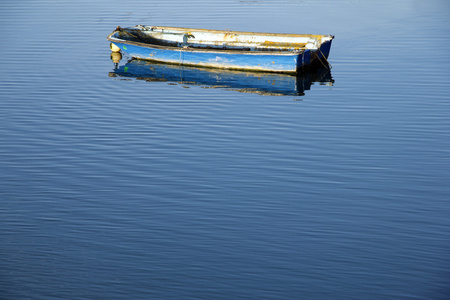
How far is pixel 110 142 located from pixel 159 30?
579 inches

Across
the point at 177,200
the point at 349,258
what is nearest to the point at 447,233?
the point at 349,258

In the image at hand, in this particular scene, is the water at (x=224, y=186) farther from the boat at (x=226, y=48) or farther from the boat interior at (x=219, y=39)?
the boat interior at (x=219, y=39)

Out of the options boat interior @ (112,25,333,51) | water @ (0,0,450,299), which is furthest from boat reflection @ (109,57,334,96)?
boat interior @ (112,25,333,51)

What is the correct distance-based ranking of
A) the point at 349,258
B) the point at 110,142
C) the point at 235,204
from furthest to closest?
1. the point at 110,142
2. the point at 235,204
3. the point at 349,258

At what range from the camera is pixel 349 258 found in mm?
10719

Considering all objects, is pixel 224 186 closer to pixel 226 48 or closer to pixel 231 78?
pixel 231 78

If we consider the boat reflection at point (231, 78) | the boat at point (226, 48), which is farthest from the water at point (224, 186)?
the boat at point (226, 48)

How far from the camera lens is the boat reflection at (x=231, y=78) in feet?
76.4

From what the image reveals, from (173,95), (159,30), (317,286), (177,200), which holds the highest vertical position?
(159,30)

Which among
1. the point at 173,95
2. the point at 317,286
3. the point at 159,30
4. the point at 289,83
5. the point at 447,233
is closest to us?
the point at 317,286

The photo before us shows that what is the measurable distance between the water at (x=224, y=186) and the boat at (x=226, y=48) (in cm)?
179

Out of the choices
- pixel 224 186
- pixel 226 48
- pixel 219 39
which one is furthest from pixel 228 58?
pixel 224 186

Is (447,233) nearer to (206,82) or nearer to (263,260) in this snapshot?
(263,260)

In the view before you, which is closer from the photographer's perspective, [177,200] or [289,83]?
[177,200]
